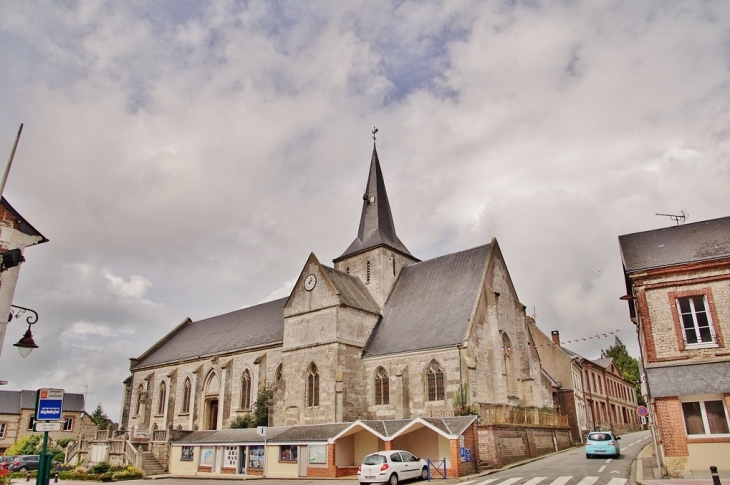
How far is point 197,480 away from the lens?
90.7 feet

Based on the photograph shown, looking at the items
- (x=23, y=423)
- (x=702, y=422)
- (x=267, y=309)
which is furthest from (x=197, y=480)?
(x=23, y=423)

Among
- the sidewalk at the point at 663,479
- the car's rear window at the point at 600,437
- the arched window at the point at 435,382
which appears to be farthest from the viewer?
the arched window at the point at 435,382

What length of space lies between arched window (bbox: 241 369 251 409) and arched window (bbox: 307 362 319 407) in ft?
26.3

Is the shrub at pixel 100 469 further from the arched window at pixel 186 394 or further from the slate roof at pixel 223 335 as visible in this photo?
the slate roof at pixel 223 335

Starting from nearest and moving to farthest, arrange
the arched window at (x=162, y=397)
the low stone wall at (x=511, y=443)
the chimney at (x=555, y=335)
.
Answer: the low stone wall at (x=511, y=443) < the arched window at (x=162, y=397) < the chimney at (x=555, y=335)

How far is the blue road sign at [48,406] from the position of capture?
11.0 meters

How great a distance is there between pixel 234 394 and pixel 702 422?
2926 centimetres

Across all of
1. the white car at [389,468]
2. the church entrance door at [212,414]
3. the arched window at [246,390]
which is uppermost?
the arched window at [246,390]

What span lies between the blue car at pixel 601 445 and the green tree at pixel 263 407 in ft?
58.5

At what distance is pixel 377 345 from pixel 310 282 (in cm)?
559

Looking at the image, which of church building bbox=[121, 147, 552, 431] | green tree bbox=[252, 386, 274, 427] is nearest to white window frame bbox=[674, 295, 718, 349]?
church building bbox=[121, 147, 552, 431]

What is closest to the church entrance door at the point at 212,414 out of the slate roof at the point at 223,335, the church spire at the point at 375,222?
the slate roof at the point at 223,335

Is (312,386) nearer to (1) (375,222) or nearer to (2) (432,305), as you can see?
(2) (432,305)

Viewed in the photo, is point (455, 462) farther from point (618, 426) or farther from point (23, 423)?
point (23, 423)
